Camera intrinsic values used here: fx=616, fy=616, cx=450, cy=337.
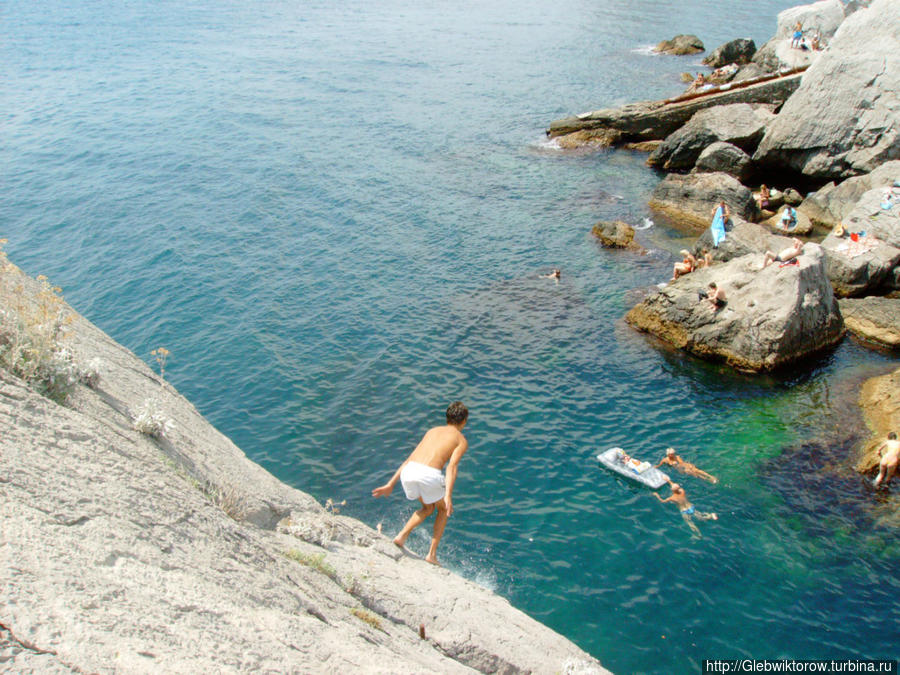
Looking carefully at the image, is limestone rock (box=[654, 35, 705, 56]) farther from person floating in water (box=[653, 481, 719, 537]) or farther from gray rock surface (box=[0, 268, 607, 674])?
gray rock surface (box=[0, 268, 607, 674])

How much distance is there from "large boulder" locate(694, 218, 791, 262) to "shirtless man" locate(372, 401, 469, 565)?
20.8 metres

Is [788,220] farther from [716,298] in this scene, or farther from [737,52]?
[737,52]

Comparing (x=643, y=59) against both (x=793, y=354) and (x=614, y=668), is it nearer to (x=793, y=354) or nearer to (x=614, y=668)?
(x=793, y=354)

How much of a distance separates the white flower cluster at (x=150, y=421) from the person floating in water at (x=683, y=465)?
542 inches

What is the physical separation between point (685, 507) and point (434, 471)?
9480mm

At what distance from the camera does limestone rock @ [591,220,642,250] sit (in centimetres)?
3123

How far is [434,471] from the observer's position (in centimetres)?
1003

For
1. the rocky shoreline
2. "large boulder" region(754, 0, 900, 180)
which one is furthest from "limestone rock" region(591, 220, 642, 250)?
"large boulder" region(754, 0, 900, 180)

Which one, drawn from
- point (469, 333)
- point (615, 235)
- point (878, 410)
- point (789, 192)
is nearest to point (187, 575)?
point (469, 333)

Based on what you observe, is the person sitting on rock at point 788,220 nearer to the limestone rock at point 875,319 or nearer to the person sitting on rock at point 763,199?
the person sitting on rock at point 763,199

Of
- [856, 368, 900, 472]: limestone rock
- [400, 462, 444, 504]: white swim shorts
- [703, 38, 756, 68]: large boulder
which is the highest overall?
[703, 38, 756, 68]: large boulder

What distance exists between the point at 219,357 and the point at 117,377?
13.6 m

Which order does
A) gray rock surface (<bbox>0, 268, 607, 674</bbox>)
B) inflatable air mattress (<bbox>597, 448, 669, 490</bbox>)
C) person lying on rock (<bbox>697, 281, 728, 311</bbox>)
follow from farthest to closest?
person lying on rock (<bbox>697, 281, 728, 311</bbox>) → inflatable air mattress (<bbox>597, 448, 669, 490</bbox>) → gray rock surface (<bbox>0, 268, 607, 674</bbox>)

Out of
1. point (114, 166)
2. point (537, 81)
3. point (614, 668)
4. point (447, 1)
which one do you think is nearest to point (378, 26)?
point (447, 1)
